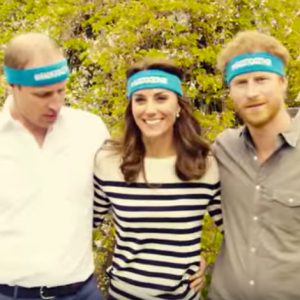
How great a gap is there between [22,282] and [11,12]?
3081 millimetres

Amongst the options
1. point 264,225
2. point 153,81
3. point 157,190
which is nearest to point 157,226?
point 157,190

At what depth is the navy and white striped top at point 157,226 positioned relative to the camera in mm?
3230

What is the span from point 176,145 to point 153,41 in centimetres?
154

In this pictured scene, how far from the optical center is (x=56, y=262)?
311 cm

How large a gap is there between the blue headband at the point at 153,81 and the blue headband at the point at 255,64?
313 millimetres

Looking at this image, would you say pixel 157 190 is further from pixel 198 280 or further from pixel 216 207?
pixel 198 280

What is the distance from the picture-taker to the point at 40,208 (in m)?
3.07

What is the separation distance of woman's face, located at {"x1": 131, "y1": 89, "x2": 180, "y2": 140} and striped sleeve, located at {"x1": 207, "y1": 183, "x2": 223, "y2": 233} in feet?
1.26

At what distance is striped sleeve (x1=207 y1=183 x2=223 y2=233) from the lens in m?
3.35

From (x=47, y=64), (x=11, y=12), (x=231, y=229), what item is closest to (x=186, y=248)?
(x=231, y=229)

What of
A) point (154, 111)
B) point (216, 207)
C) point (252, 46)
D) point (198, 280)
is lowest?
point (198, 280)

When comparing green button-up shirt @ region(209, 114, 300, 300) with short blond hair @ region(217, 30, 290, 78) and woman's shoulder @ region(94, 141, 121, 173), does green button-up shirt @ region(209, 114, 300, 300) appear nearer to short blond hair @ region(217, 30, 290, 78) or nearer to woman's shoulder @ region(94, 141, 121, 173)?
short blond hair @ region(217, 30, 290, 78)

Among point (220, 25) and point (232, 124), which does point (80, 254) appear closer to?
point (232, 124)

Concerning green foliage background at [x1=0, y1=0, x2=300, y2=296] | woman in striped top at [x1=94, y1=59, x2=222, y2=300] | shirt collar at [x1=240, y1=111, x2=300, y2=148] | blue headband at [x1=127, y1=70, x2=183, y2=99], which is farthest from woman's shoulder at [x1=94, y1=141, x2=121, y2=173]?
green foliage background at [x1=0, y1=0, x2=300, y2=296]
